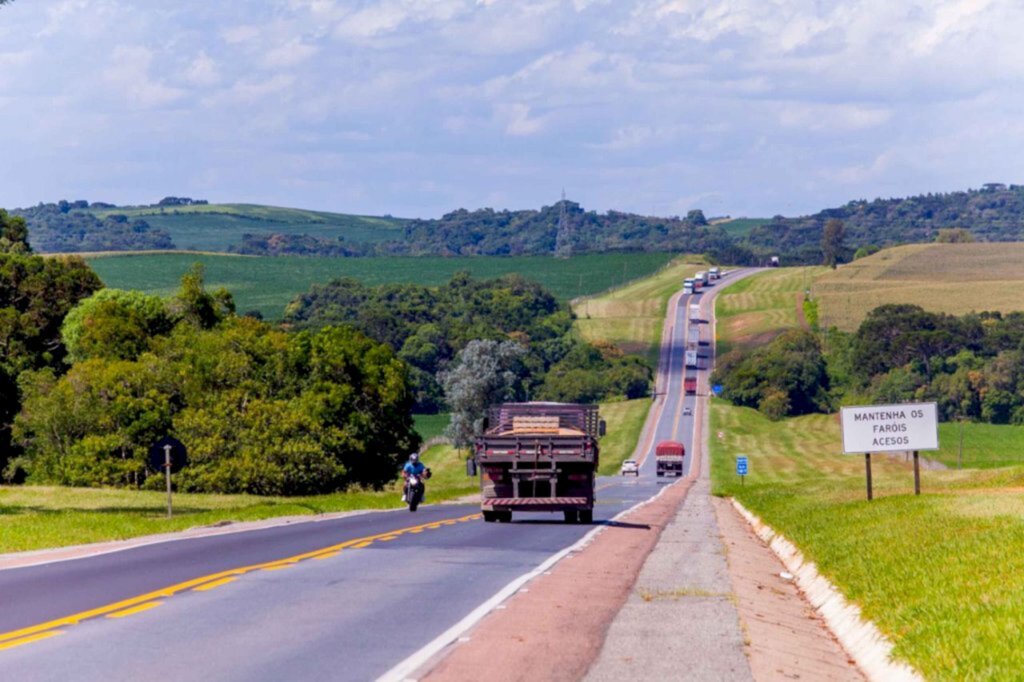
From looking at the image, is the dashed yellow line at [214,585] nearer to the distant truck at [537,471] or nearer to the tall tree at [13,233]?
the distant truck at [537,471]

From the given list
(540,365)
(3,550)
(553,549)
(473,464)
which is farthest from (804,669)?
(540,365)

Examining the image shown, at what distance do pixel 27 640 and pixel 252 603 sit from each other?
12.2 ft

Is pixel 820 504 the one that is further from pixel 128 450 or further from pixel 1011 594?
pixel 128 450

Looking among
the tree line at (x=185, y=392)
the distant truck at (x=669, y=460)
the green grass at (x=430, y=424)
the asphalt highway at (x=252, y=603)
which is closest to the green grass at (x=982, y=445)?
the distant truck at (x=669, y=460)

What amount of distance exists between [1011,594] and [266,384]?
224 feet

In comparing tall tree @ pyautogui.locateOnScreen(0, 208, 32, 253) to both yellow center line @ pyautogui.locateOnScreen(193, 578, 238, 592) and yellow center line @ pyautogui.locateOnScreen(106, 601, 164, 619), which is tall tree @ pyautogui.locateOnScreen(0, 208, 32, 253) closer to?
yellow center line @ pyautogui.locateOnScreen(193, 578, 238, 592)

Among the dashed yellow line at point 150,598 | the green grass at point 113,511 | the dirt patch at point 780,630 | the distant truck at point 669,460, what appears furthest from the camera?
the distant truck at point 669,460

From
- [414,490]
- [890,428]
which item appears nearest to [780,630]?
[890,428]

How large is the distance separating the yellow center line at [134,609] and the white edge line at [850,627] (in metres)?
7.59

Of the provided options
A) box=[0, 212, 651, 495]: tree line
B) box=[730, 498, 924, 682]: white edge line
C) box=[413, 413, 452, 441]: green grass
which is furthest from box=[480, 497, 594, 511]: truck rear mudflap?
box=[413, 413, 452, 441]: green grass

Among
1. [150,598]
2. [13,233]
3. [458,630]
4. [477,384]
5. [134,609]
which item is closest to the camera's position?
[458,630]

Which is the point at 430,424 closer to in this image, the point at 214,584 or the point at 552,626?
the point at 214,584

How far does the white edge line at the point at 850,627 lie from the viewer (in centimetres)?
1442

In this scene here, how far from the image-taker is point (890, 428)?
37656mm
